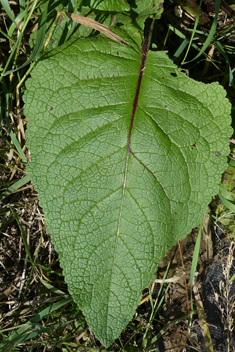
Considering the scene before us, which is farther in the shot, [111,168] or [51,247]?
[51,247]

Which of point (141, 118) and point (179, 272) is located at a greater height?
point (141, 118)

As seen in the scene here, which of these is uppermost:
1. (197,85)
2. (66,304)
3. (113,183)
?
(197,85)

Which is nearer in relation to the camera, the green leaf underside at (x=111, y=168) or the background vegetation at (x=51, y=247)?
the green leaf underside at (x=111, y=168)

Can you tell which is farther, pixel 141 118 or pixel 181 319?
pixel 181 319

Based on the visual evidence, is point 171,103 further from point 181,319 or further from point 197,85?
point 181,319

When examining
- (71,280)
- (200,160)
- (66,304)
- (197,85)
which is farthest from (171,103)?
(66,304)

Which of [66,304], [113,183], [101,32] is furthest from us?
[66,304]

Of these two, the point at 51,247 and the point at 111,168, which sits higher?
the point at 111,168

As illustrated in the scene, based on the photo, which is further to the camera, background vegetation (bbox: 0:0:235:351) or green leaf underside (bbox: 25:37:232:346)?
background vegetation (bbox: 0:0:235:351)
